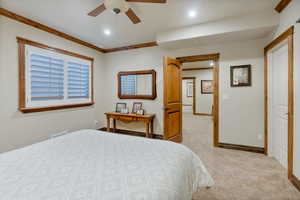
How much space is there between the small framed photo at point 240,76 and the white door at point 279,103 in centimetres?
39

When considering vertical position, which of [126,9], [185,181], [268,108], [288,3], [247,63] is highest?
[288,3]

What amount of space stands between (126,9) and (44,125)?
2727mm

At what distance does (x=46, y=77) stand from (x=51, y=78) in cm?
10

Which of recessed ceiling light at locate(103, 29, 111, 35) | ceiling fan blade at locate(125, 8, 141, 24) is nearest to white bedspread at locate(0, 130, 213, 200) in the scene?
ceiling fan blade at locate(125, 8, 141, 24)

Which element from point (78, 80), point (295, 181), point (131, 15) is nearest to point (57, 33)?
point (78, 80)

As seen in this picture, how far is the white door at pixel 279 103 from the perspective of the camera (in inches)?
95.2

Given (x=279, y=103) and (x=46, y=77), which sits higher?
(x=46, y=77)

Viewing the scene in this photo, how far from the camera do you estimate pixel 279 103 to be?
261cm

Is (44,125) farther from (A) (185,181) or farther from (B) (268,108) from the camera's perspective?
(B) (268,108)

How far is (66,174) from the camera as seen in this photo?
1.00m

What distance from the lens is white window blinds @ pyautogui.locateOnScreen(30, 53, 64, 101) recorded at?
2.81 meters

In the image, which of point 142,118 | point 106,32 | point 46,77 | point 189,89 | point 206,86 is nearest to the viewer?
point 46,77

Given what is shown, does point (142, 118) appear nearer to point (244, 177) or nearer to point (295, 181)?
point (244, 177)

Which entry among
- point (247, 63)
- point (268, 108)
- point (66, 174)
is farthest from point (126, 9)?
point (268, 108)
